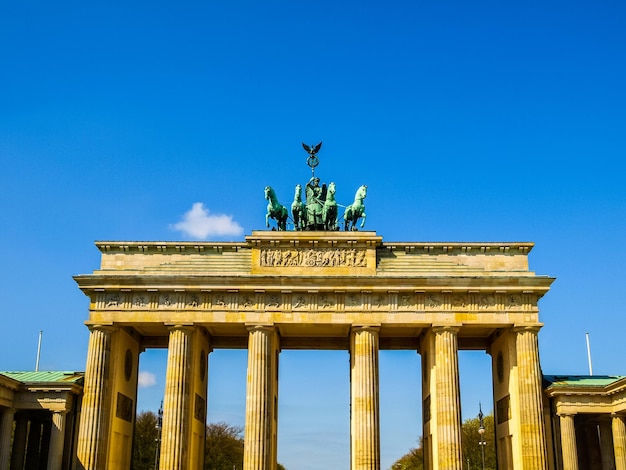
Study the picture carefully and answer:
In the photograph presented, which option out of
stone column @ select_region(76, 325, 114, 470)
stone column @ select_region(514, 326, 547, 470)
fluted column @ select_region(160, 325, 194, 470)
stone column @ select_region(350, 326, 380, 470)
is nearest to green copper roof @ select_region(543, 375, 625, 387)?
stone column @ select_region(514, 326, 547, 470)

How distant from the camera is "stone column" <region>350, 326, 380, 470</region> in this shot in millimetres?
43781

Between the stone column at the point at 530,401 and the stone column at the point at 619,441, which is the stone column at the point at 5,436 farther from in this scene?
the stone column at the point at 619,441

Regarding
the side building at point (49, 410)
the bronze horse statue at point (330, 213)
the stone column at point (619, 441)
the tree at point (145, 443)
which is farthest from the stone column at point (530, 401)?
the tree at point (145, 443)

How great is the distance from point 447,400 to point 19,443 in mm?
26865

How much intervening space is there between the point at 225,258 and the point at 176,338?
5875mm

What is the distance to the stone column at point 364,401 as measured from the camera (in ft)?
144

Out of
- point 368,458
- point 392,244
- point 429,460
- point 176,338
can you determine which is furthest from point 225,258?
point 429,460

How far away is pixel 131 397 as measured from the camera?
50.5 m

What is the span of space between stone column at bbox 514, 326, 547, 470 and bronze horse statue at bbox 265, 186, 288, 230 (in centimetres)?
1625

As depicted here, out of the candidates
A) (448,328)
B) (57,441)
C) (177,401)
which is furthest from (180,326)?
(448,328)

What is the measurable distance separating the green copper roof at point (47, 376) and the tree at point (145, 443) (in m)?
28.8

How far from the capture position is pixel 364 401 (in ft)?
147

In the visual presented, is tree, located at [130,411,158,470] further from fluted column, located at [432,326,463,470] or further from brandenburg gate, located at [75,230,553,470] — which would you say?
fluted column, located at [432,326,463,470]

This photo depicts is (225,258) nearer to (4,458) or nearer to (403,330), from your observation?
(403,330)
